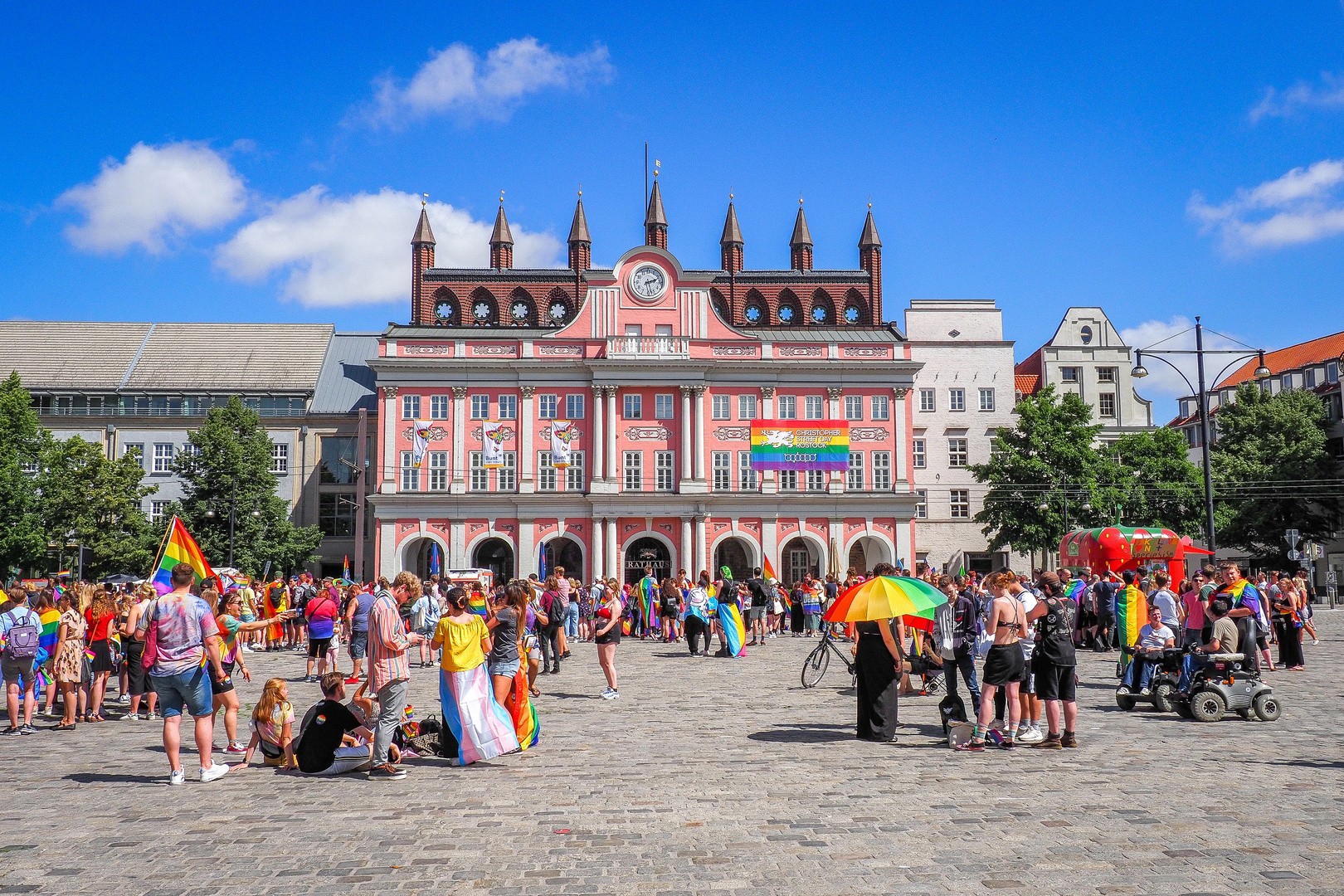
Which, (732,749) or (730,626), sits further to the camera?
(730,626)

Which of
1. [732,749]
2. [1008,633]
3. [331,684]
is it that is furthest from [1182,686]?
[331,684]

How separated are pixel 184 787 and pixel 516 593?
445cm

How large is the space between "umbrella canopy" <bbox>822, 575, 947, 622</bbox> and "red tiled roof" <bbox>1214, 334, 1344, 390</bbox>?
205ft

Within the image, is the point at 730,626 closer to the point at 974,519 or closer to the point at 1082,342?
the point at 974,519

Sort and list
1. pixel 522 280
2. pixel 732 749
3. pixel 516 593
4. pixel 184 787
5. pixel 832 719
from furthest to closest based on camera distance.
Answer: pixel 522 280, pixel 832 719, pixel 516 593, pixel 732 749, pixel 184 787

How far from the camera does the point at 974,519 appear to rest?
58.9 meters

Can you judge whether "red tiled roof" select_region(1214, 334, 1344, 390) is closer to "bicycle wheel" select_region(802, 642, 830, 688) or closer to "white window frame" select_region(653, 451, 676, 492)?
"white window frame" select_region(653, 451, 676, 492)

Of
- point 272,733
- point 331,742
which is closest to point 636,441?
point 272,733

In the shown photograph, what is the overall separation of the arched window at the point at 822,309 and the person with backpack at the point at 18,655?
58.2 meters

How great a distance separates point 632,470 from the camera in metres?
57.4

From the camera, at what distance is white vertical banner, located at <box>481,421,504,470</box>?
55.0 m

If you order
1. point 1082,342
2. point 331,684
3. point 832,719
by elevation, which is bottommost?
point 832,719

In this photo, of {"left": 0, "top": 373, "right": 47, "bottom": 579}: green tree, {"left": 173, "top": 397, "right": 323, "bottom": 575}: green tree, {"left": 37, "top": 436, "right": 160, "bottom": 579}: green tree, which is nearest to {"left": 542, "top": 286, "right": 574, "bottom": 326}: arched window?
{"left": 173, "top": 397, "right": 323, "bottom": 575}: green tree

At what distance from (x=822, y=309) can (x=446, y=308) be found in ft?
76.8
